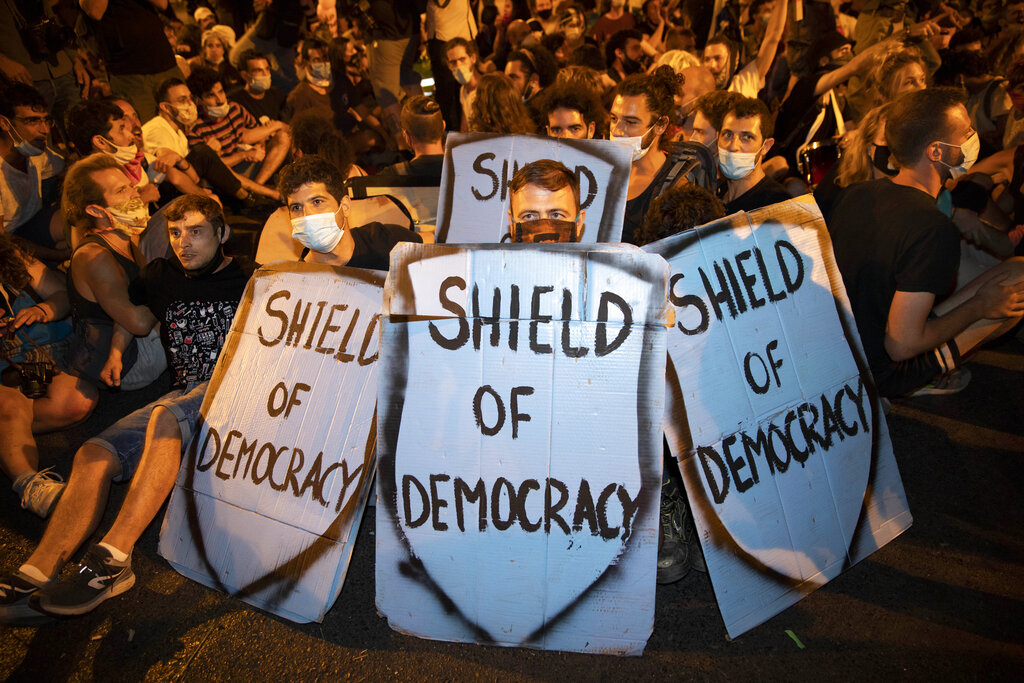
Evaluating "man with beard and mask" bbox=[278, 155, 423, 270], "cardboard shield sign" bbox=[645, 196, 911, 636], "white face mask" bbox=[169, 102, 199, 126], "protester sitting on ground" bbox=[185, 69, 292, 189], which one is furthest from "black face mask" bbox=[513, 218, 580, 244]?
"white face mask" bbox=[169, 102, 199, 126]

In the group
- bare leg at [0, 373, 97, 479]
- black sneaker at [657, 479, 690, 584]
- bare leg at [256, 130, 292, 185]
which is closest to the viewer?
black sneaker at [657, 479, 690, 584]

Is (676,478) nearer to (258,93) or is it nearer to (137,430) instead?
(137,430)

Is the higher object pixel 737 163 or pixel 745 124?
pixel 745 124

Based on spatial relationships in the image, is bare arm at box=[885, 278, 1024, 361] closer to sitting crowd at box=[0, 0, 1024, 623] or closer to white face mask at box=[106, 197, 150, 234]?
sitting crowd at box=[0, 0, 1024, 623]

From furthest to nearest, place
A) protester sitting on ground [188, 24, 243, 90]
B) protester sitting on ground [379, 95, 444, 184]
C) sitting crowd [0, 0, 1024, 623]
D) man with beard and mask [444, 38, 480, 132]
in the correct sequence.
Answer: protester sitting on ground [188, 24, 243, 90]
man with beard and mask [444, 38, 480, 132]
protester sitting on ground [379, 95, 444, 184]
sitting crowd [0, 0, 1024, 623]

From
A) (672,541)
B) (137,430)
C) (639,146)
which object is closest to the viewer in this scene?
(672,541)

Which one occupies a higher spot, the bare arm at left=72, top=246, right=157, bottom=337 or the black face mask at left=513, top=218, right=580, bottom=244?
the black face mask at left=513, top=218, right=580, bottom=244

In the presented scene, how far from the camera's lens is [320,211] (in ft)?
9.25

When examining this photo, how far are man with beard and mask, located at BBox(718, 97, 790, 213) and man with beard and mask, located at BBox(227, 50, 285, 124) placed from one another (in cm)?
574

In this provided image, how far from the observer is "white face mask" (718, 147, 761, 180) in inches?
128

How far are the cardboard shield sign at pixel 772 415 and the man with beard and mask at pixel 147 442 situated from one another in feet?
6.83

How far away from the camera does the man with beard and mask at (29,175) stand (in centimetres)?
466

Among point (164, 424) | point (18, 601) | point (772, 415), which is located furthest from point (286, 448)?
point (772, 415)

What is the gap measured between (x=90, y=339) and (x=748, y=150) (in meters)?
3.75
